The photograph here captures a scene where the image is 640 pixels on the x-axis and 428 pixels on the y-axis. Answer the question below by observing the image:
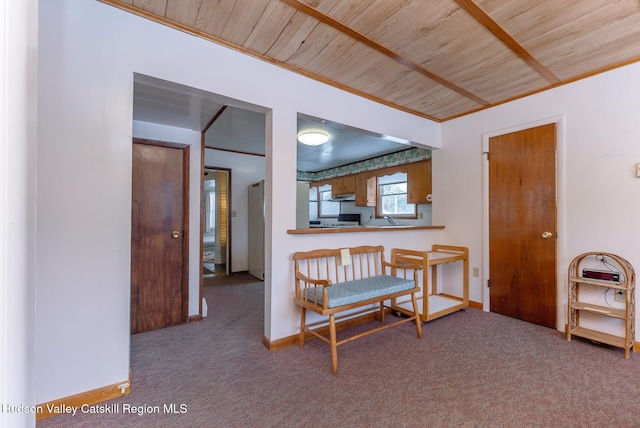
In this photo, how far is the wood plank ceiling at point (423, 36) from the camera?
66.9 inches

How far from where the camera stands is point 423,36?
6.48 feet

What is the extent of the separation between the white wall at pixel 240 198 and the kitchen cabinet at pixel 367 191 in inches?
81.7

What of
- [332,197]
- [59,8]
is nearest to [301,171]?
[332,197]

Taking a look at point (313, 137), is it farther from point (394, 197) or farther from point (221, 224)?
point (221, 224)

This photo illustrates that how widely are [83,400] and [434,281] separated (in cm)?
338

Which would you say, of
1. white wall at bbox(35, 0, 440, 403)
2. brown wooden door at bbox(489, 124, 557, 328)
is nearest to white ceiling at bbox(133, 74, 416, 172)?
white wall at bbox(35, 0, 440, 403)

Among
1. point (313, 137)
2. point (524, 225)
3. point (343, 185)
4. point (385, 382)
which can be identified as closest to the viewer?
point (385, 382)

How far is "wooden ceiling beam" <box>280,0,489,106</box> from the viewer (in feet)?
5.58

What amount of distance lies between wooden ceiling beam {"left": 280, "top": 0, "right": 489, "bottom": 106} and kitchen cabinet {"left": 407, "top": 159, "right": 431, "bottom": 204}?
58.7 inches

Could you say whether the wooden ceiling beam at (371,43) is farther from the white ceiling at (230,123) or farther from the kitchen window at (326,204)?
the kitchen window at (326,204)

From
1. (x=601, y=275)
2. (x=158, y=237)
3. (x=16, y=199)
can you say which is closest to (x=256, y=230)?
(x=158, y=237)

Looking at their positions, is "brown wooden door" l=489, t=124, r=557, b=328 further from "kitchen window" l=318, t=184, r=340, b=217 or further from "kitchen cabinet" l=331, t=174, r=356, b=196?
"kitchen window" l=318, t=184, r=340, b=217

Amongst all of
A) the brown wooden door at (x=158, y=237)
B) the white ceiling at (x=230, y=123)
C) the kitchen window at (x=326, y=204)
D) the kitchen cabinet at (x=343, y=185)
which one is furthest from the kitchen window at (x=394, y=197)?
the brown wooden door at (x=158, y=237)

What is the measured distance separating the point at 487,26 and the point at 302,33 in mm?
1239
